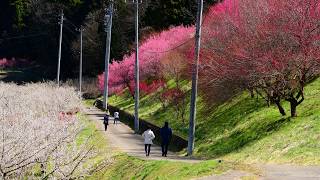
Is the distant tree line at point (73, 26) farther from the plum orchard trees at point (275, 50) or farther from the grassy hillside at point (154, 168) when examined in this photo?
the grassy hillside at point (154, 168)

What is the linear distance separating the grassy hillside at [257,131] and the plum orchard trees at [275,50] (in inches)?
33.2

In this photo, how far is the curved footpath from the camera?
46.9ft

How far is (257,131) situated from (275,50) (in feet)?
10.7

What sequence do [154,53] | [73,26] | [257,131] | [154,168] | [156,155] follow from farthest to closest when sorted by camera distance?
[73,26]
[154,53]
[156,155]
[257,131]
[154,168]

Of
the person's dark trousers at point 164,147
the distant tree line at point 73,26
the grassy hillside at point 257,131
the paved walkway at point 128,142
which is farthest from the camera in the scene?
the distant tree line at point 73,26

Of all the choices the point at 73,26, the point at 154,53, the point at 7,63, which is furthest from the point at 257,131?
the point at 7,63

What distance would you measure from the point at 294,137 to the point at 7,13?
87.5 meters

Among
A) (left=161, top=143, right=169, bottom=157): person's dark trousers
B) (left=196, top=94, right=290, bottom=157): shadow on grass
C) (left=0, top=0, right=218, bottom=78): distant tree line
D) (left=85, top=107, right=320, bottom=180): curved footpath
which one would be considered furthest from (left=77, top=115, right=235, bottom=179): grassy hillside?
(left=0, top=0, right=218, bottom=78): distant tree line

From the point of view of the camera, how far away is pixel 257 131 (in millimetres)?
21969

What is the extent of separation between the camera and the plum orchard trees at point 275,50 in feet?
68.3

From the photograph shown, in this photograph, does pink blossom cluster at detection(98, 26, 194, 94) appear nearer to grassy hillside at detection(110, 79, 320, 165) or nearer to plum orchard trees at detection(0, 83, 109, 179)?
grassy hillside at detection(110, 79, 320, 165)

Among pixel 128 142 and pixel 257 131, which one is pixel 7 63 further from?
pixel 257 131

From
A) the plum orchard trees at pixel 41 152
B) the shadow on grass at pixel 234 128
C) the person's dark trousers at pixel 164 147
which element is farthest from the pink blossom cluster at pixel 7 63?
the person's dark trousers at pixel 164 147

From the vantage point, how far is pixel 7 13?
9931 cm
